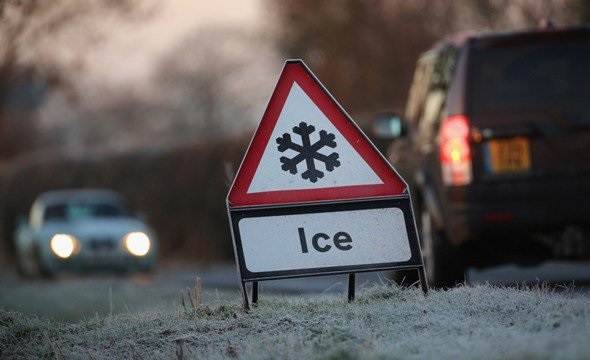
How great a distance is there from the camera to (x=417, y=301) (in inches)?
283

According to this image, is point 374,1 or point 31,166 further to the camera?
point 31,166

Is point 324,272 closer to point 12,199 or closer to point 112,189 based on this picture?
point 112,189

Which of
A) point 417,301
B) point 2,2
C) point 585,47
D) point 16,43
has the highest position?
point 16,43

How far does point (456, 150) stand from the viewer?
10.1 m

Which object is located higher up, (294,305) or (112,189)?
(112,189)

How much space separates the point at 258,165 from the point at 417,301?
1.13m

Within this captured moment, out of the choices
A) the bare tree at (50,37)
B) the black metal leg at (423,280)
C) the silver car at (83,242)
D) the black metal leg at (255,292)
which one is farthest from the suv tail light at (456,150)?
the bare tree at (50,37)

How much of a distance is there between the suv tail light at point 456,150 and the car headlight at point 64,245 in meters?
13.4

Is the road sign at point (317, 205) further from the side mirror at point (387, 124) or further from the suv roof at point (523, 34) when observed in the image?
the side mirror at point (387, 124)

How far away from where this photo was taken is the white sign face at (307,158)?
722 cm

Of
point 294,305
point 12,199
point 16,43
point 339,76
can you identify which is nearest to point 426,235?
point 294,305

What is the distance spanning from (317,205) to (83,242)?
15.9 metres

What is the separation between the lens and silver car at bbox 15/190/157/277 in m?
22.6

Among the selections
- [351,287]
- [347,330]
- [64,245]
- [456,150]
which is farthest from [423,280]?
[64,245]
